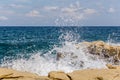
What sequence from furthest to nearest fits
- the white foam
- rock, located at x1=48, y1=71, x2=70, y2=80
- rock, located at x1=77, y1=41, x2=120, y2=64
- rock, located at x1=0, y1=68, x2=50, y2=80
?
rock, located at x1=77, y1=41, x2=120, y2=64 → the white foam → rock, located at x1=48, y1=71, x2=70, y2=80 → rock, located at x1=0, y1=68, x2=50, y2=80

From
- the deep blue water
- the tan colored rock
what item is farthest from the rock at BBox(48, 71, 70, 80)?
the deep blue water

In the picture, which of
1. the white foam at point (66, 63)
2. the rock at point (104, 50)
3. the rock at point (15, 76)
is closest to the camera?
A: the rock at point (15, 76)

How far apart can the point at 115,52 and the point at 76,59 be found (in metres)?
2.59

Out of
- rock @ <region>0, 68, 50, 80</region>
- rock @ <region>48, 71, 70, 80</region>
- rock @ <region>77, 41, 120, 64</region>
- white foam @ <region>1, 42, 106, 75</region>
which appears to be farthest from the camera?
rock @ <region>77, 41, 120, 64</region>

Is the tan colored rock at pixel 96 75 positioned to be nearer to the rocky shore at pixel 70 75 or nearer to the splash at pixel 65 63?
the rocky shore at pixel 70 75

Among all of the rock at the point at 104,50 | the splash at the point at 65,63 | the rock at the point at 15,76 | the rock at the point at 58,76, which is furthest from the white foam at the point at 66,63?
the rock at the point at 15,76

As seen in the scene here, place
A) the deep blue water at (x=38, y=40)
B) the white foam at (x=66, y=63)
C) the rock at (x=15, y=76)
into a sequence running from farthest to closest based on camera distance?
1. the deep blue water at (x=38, y=40)
2. the white foam at (x=66, y=63)
3. the rock at (x=15, y=76)

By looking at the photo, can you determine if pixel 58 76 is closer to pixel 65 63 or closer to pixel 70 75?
pixel 70 75

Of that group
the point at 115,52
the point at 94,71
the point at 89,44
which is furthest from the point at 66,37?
the point at 94,71

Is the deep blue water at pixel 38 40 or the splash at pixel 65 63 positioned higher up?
the splash at pixel 65 63

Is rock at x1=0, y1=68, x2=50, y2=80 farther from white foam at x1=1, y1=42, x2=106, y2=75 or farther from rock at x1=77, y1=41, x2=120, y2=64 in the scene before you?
rock at x1=77, y1=41, x2=120, y2=64

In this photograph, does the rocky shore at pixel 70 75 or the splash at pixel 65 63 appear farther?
the splash at pixel 65 63

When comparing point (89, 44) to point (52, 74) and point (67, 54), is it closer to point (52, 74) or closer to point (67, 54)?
point (67, 54)

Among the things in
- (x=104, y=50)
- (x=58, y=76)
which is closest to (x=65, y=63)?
(x=104, y=50)
